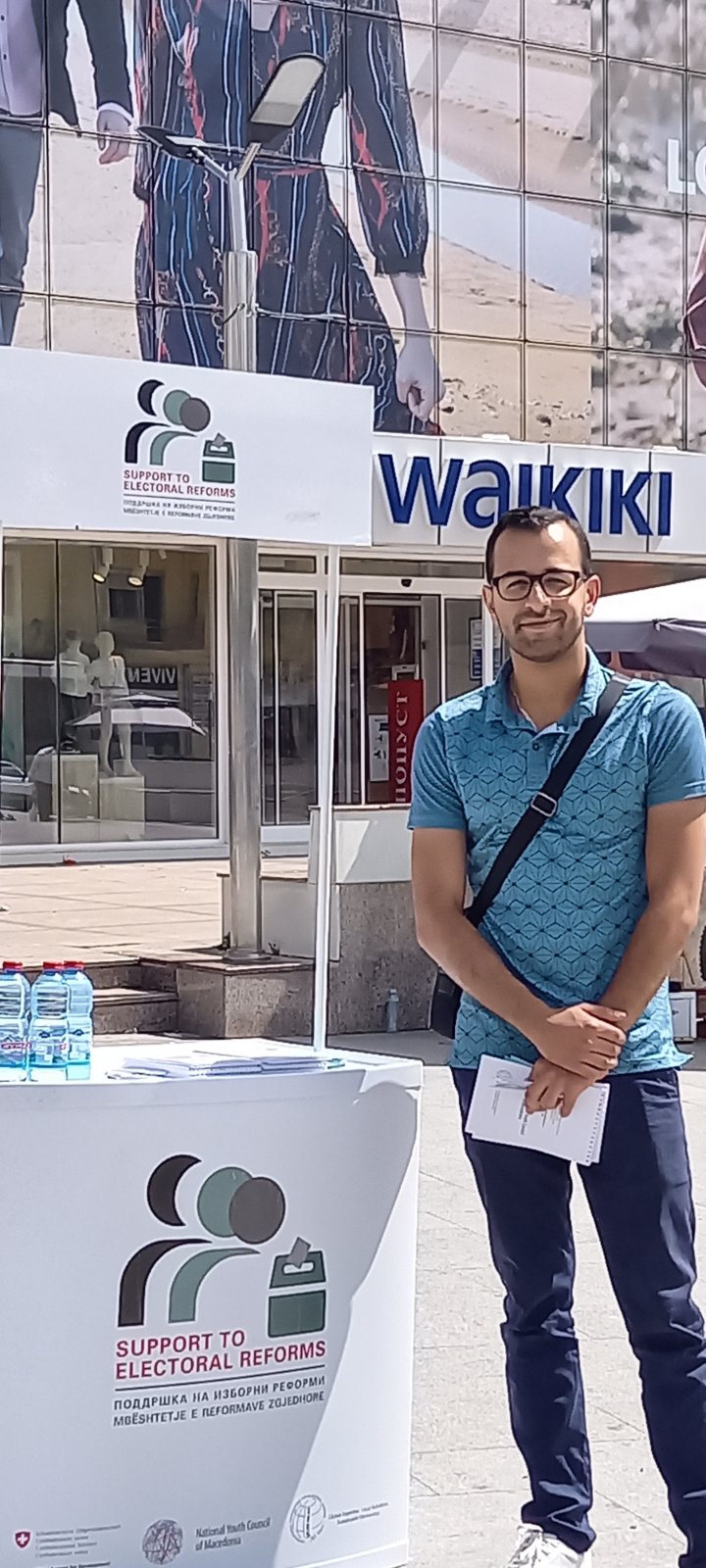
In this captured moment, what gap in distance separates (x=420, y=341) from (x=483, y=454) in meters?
3.06

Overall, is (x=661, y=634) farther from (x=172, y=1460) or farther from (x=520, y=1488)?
(x=172, y=1460)

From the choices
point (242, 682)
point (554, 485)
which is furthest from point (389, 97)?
point (242, 682)

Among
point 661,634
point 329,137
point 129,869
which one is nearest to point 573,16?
point 329,137

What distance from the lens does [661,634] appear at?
10.3 metres

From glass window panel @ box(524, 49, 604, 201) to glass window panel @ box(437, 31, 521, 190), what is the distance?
25cm

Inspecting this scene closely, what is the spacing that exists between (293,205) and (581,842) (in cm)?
1876

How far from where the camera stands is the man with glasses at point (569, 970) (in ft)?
11.2

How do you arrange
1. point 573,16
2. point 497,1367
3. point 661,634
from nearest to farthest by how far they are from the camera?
point 497,1367, point 661,634, point 573,16

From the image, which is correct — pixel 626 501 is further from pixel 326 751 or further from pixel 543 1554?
pixel 543 1554

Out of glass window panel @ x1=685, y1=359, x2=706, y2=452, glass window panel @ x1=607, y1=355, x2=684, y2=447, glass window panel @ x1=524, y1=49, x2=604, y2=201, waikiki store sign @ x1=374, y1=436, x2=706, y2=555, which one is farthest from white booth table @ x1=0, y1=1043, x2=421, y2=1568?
glass window panel @ x1=685, y1=359, x2=706, y2=452

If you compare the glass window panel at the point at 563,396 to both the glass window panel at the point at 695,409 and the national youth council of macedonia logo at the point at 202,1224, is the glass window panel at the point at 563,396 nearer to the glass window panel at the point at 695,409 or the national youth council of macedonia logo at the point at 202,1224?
the glass window panel at the point at 695,409

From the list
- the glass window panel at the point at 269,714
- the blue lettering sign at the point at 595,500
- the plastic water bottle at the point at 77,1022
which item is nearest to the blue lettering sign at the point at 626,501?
the blue lettering sign at the point at 595,500

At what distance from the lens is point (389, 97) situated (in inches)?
851

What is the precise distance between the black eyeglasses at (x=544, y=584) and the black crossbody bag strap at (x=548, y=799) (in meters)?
0.21
